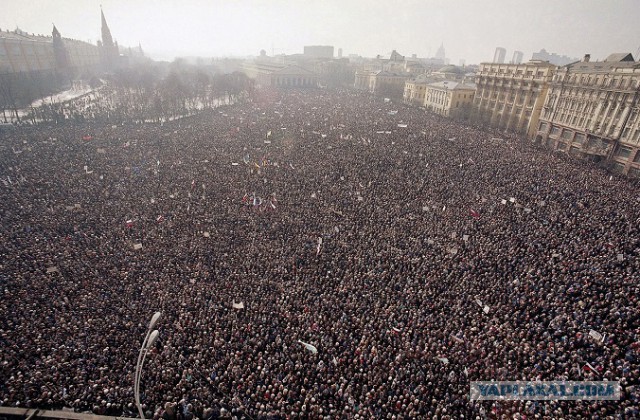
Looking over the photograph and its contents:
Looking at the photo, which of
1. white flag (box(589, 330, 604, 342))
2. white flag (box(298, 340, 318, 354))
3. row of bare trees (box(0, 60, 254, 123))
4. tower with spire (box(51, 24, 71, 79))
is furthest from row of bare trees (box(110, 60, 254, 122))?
white flag (box(589, 330, 604, 342))

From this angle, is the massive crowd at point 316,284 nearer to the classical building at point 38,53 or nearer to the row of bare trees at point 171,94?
the row of bare trees at point 171,94

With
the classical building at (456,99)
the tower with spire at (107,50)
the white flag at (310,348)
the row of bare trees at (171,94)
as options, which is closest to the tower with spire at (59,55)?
the row of bare trees at (171,94)

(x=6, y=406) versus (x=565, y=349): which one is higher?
(x=565, y=349)

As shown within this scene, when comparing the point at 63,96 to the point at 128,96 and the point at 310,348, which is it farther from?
the point at 310,348

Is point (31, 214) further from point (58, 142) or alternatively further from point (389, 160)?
point (389, 160)

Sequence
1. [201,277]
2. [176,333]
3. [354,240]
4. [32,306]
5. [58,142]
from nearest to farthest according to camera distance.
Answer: [176,333] → [32,306] → [201,277] → [354,240] → [58,142]

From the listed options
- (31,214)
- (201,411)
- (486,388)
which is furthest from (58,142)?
(486,388)
